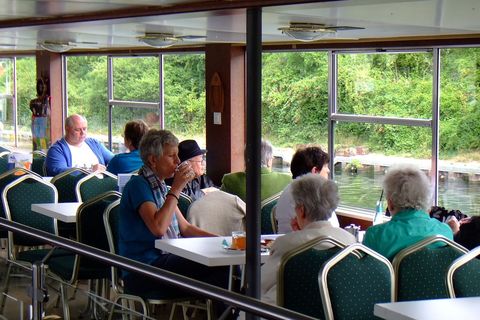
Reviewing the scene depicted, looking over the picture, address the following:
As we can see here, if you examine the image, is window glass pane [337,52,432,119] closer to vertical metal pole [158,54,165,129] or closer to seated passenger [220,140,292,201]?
seated passenger [220,140,292,201]

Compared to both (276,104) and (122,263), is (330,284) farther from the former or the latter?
(276,104)

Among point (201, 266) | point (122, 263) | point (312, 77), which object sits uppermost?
point (312, 77)

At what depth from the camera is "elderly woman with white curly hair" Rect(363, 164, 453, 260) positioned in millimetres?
4527

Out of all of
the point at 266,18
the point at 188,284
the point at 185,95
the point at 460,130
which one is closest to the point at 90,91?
the point at 185,95

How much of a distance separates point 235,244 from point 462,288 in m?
1.32

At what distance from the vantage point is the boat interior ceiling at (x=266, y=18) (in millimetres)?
4230

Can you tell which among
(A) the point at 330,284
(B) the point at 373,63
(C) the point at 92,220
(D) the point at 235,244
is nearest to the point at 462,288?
(A) the point at 330,284

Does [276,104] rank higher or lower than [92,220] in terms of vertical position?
higher

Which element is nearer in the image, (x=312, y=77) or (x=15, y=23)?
(x=15, y=23)

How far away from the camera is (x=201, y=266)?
211 inches

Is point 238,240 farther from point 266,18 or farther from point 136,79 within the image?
point 136,79

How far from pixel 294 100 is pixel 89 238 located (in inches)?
147

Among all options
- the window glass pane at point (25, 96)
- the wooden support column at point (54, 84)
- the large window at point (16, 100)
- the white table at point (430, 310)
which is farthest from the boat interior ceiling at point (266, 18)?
the large window at point (16, 100)

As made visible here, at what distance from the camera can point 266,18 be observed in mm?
5418
